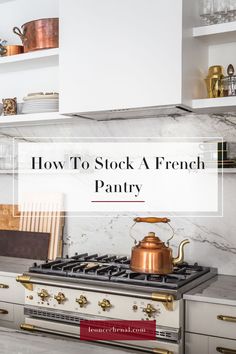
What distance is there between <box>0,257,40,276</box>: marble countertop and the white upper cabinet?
983 millimetres

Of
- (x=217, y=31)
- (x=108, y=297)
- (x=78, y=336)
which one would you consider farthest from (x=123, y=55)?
(x=78, y=336)

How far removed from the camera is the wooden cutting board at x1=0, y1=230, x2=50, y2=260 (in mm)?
3111

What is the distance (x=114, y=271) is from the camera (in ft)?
7.98

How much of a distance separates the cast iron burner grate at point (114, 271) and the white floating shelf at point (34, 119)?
852mm

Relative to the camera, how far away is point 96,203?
3.02 m

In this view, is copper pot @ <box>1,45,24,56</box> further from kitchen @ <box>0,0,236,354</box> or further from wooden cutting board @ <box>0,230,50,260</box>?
wooden cutting board @ <box>0,230,50,260</box>

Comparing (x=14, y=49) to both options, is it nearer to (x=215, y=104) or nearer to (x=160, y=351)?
(x=215, y=104)

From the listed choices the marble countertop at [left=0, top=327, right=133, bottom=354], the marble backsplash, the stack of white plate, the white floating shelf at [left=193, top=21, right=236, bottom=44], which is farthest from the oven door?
the white floating shelf at [left=193, top=21, right=236, bottom=44]

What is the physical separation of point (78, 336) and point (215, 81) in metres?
1.49

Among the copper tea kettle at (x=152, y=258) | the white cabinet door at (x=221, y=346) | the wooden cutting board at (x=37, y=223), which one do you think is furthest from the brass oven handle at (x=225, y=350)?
the wooden cutting board at (x=37, y=223)

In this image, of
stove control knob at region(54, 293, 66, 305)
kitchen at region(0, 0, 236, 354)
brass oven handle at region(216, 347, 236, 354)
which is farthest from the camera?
stove control knob at region(54, 293, 66, 305)

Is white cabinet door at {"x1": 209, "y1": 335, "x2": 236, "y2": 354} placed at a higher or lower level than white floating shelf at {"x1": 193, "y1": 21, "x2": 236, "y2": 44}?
lower

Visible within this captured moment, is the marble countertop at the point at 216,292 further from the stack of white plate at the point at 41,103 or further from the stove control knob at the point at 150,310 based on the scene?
the stack of white plate at the point at 41,103

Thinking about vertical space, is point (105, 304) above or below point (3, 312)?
above
